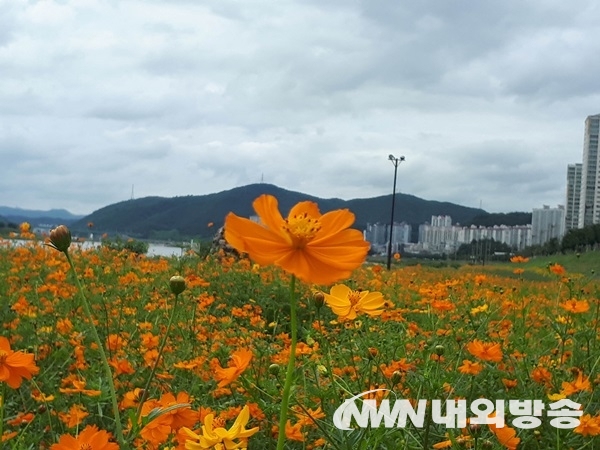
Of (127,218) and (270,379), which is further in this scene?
(127,218)

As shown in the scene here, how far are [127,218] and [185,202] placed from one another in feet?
20.3

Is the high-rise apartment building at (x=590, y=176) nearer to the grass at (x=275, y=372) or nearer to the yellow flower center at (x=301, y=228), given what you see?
the grass at (x=275, y=372)

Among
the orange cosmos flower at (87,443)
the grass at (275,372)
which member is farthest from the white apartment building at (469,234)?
the orange cosmos flower at (87,443)

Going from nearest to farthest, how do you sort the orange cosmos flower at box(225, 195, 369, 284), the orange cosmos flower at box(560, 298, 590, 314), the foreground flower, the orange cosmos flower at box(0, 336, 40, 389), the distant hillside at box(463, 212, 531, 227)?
the orange cosmos flower at box(225, 195, 369, 284) < the foreground flower < the orange cosmos flower at box(0, 336, 40, 389) < the orange cosmos flower at box(560, 298, 590, 314) < the distant hillside at box(463, 212, 531, 227)

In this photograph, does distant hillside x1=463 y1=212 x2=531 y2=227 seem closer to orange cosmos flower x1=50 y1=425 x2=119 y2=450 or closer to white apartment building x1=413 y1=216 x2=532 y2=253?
white apartment building x1=413 y1=216 x2=532 y2=253

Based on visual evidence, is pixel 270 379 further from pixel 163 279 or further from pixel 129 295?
pixel 163 279

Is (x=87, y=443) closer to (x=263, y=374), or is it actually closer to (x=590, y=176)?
(x=263, y=374)

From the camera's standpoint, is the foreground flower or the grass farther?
the grass

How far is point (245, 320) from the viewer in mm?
3648

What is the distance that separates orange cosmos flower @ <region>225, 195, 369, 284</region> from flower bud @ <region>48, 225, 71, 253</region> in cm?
26

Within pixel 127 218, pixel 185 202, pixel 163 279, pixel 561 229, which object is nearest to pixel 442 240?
pixel 561 229

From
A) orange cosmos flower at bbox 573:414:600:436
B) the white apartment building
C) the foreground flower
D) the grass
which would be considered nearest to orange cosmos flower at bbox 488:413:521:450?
the grass

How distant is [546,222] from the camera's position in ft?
217

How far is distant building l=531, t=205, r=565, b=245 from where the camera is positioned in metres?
62.2
